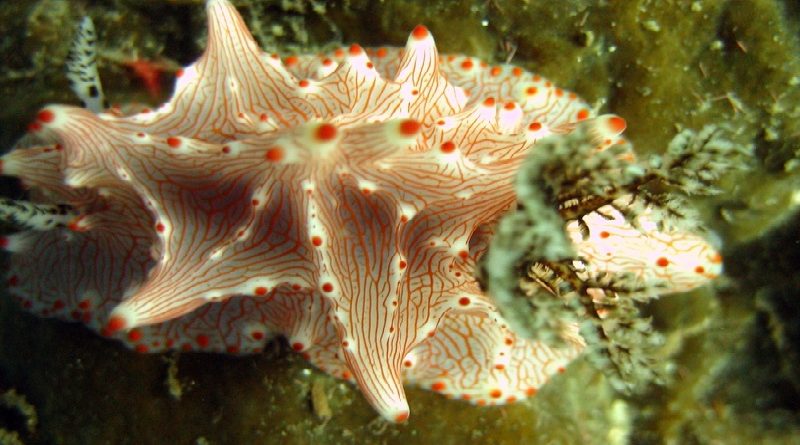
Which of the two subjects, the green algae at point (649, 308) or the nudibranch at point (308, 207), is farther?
the green algae at point (649, 308)

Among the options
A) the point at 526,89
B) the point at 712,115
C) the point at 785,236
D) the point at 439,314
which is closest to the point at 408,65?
the point at 526,89

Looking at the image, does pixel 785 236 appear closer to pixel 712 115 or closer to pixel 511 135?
pixel 712 115

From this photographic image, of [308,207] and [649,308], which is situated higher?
[308,207]

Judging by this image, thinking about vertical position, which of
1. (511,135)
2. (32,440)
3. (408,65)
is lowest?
(32,440)

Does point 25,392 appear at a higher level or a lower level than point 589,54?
lower

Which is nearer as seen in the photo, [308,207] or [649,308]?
[308,207]
